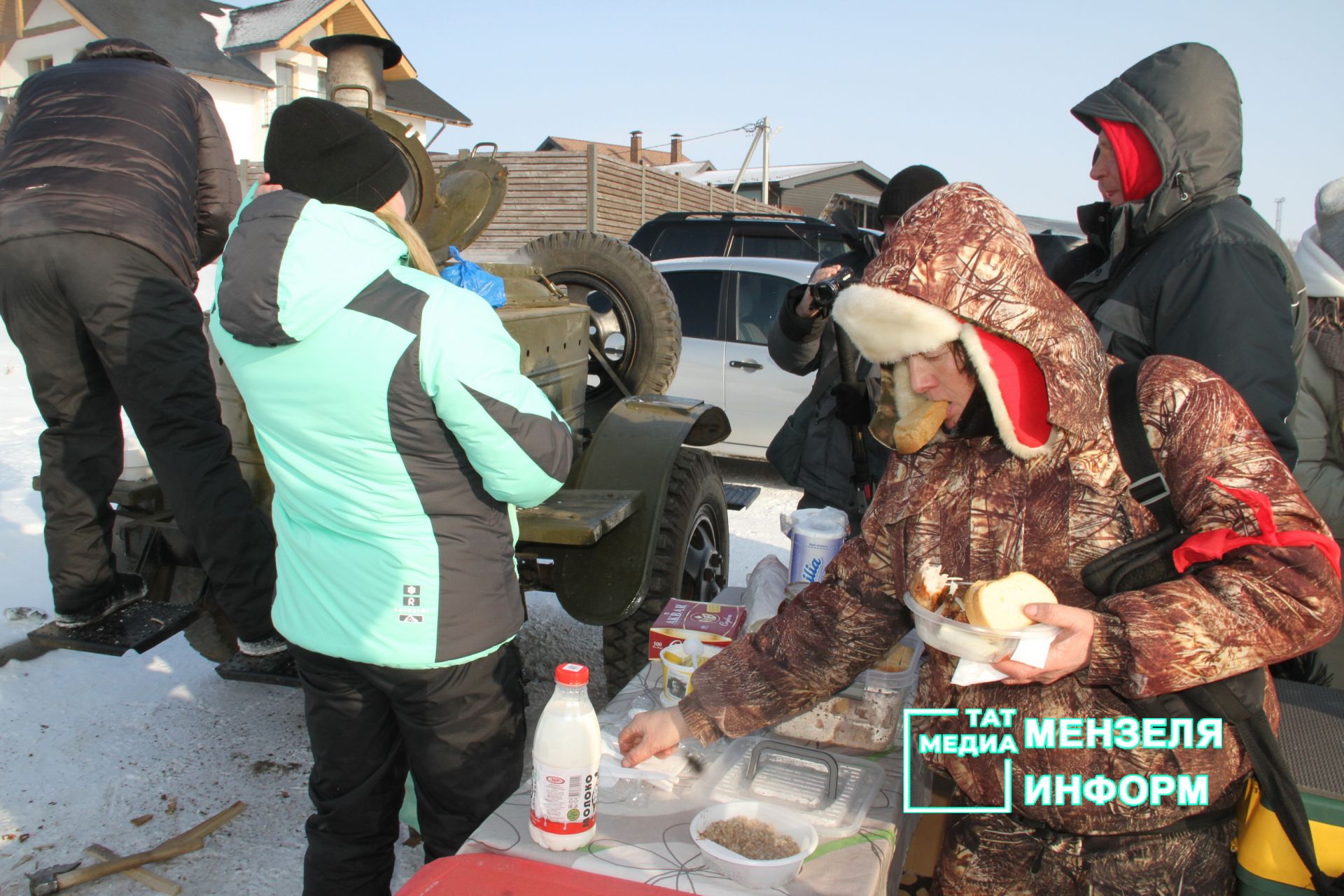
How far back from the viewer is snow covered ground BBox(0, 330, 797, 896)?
2678 mm

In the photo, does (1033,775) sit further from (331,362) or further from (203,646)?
(203,646)

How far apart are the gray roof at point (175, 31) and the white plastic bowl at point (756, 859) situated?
24.2 meters

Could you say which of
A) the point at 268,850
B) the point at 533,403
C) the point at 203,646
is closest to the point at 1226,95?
the point at 533,403

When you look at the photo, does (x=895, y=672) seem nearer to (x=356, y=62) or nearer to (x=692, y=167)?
(x=356, y=62)

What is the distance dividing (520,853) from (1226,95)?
6.80ft

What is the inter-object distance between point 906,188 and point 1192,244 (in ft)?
4.67

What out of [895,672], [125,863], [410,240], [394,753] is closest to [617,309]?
[410,240]

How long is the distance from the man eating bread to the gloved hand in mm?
1590

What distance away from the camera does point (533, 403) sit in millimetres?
1984

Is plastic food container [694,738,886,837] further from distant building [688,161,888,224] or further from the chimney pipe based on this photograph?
distant building [688,161,888,224]

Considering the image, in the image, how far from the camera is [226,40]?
24.5 meters

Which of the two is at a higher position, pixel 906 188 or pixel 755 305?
pixel 906 188

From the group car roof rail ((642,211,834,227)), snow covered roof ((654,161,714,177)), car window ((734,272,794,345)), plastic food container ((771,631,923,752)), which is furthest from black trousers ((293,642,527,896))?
snow covered roof ((654,161,714,177))

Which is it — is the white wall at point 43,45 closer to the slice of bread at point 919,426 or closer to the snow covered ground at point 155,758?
the snow covered ground at point 155,758
